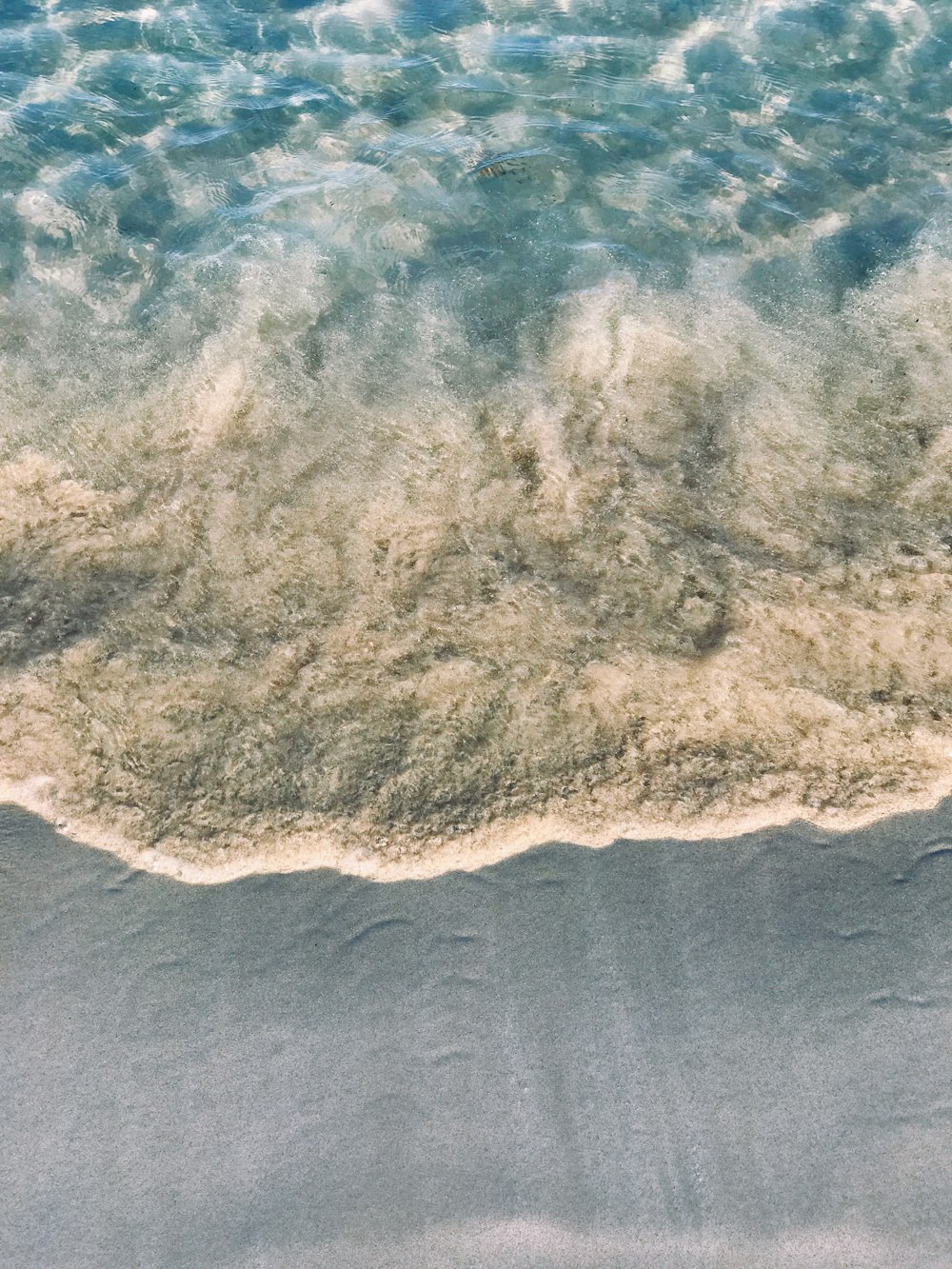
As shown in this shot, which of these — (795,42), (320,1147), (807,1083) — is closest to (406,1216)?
(320,1147)

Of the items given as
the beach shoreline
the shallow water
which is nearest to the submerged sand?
the beach shoreline

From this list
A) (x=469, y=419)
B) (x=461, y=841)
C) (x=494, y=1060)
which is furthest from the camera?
(x=469, y=419)

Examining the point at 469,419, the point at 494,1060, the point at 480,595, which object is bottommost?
the point at 494,1060

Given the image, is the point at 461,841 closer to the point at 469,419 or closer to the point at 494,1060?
the point at 494,1060

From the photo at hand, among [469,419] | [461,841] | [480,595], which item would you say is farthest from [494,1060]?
[469,419]

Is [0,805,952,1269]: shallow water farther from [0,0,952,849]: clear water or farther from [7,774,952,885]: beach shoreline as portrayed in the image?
[0,0,952,849]: clear water

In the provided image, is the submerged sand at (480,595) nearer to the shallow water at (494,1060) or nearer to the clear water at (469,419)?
the clear water at (469,419)

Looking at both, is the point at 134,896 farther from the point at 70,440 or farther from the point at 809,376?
the point at 809,376
